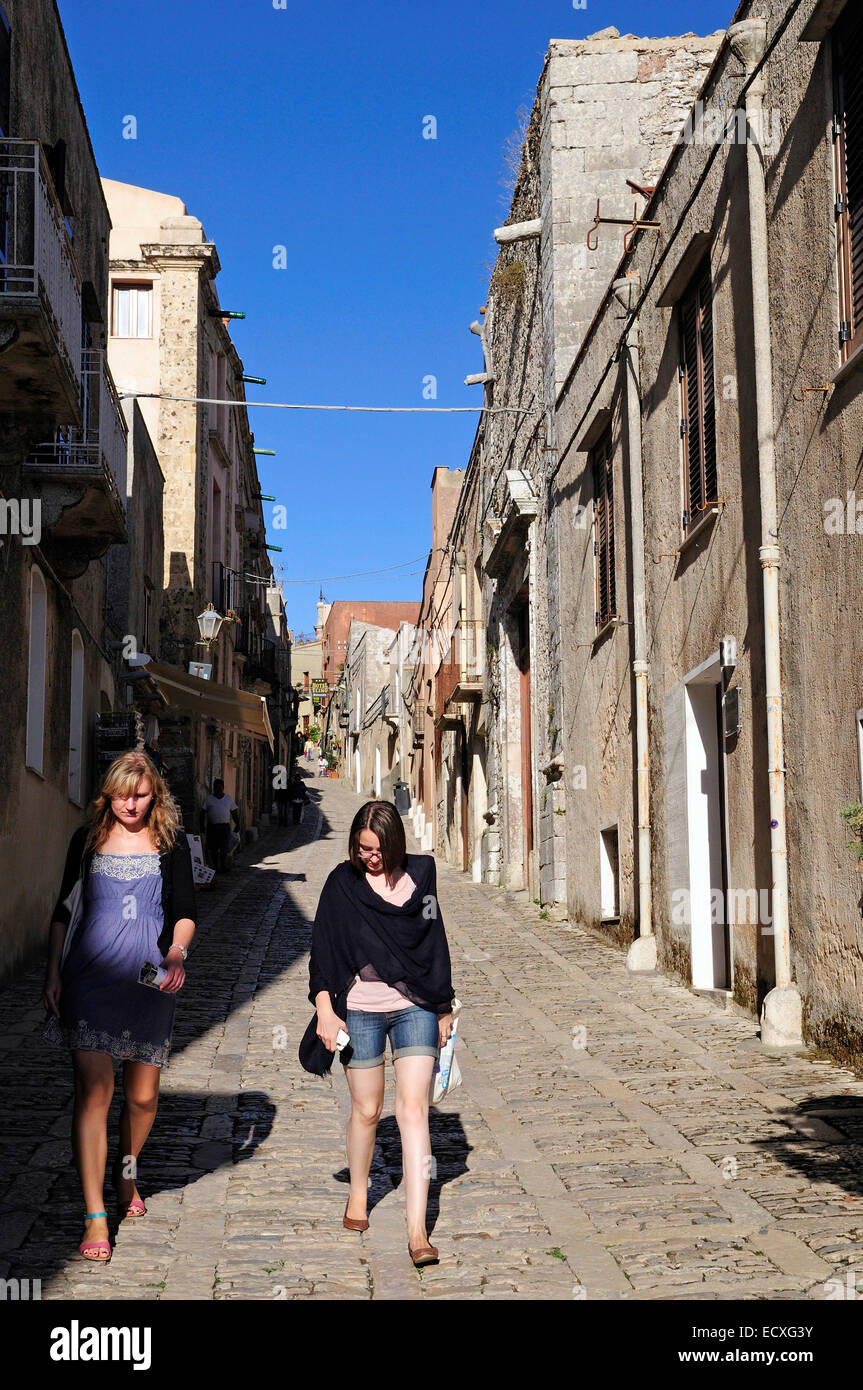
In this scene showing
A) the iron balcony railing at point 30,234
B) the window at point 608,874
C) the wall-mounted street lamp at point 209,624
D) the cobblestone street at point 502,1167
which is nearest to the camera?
the cobblestone street at point 502,1167

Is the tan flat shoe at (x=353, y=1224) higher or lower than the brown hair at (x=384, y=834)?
lower

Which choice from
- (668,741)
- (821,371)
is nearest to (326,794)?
(668,741)

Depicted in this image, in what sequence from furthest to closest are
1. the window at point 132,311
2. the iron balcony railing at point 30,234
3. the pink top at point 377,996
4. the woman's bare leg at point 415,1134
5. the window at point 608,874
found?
1. the window at point 132,311
2. the window at point 608,874
3. the iron balcony railing at point 30,234
4. the pink top at point 377,996
5. the woman's bare leg at point 415,1134

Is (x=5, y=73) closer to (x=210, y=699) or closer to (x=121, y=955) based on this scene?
(x=121, y=955)

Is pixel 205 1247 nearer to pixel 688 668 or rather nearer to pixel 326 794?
pixel 688 668

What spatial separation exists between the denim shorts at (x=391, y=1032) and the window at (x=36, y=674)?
26.1 feet

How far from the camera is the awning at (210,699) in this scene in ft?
68.7

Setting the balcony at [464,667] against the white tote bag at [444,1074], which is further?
the balcony at [464,667]

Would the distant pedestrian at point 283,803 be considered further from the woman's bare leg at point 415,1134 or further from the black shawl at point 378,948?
the woman's bare leg at point 415,1134

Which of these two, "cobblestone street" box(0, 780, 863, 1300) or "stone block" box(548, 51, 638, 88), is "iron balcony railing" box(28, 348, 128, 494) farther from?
"stone block" box(548, 51, 638, 88)

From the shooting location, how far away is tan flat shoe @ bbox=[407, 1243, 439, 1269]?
485 centimetres

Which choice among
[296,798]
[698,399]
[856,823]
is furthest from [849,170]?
[296,798]

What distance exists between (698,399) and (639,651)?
7.75 ft

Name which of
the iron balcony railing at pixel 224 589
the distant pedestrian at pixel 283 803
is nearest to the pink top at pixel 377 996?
the iron balcony railing at pixel 224 589
